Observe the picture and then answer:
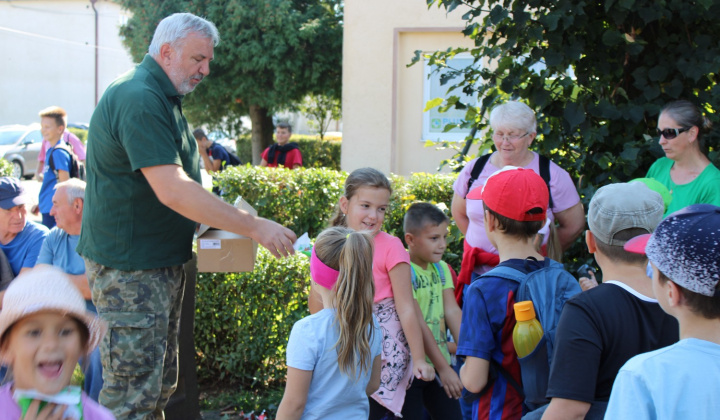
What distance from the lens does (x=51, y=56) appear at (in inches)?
1585

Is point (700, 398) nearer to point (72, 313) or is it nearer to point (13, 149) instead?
point (72, 313)

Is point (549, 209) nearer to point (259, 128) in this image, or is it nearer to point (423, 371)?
point (423, 371)

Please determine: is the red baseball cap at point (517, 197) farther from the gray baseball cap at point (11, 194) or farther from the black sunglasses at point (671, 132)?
the gray baseball cap at point (11, 194)

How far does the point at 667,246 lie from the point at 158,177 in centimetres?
224

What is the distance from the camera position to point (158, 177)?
10.5ft

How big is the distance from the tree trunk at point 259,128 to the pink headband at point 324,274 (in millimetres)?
14662

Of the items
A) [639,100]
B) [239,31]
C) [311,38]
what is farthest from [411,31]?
[639,100]

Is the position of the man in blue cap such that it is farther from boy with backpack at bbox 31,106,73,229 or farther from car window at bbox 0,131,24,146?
car window at bbox 0,131,24,146

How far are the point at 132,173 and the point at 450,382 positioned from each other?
1.85 meters

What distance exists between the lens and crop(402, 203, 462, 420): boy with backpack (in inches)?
141

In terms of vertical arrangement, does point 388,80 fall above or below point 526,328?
above

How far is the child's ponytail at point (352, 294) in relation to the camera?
272cm

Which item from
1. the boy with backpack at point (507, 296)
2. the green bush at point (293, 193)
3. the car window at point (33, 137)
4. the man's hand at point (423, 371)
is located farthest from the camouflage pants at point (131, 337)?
the car window at point (33, 137)

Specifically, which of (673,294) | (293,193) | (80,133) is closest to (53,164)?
(293,193)
